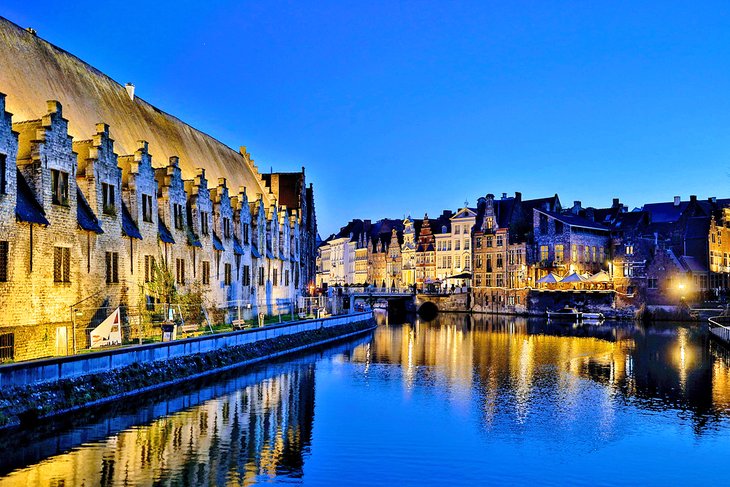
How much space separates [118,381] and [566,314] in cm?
6591

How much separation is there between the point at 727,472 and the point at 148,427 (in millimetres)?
14840

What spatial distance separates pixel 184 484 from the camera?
15.7 m

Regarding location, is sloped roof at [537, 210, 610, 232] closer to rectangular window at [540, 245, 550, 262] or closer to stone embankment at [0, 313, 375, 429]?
rectangular window at [540, 245, 550, 262]

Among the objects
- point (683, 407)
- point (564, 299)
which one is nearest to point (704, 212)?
point (564, 299)

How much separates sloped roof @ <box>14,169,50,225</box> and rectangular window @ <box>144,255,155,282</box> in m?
7.92

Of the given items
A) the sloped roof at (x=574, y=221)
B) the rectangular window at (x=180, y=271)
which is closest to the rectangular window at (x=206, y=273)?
the rectangular window at (x=180, y=271)

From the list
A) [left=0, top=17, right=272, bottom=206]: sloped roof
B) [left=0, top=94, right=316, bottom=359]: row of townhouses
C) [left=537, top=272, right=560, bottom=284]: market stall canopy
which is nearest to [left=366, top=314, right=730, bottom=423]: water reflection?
[left=0, top=94, right=316, bottom=359]: row of townhouses

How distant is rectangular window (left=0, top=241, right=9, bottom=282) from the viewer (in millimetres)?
23109

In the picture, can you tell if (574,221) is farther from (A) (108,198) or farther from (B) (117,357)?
(B) (117,357)

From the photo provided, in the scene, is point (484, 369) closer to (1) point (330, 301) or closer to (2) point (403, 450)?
(2) point (403, 450)

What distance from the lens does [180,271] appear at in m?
36.6

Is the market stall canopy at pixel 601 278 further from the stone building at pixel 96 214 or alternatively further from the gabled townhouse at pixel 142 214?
the gabled townhouse at pixel 142 214

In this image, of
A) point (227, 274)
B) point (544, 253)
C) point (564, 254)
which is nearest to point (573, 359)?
point (227, 274)

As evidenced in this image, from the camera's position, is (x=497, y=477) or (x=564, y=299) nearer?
(x=497, y=477)
